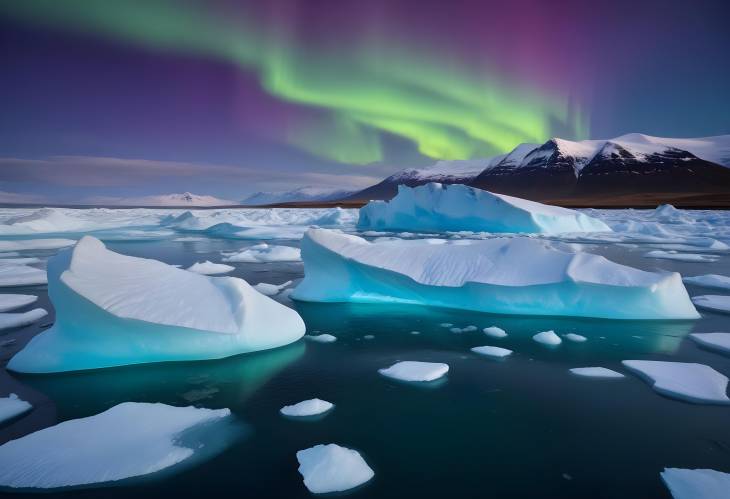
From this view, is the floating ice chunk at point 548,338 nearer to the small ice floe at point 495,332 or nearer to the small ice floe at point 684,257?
the small ice floe at point 495,332

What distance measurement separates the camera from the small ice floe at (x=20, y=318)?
16.0ft

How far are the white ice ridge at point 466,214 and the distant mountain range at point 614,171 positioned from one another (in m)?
71.2

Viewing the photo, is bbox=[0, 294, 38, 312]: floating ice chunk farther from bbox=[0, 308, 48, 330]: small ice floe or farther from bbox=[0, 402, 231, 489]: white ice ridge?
bbox=[0, 402, 231, 489]: white ice ridge

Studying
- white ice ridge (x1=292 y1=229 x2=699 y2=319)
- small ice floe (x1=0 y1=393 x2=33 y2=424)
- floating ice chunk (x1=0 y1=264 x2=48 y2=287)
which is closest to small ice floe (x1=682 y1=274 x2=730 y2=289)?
white ice ridge (x1=292 y1=229 x2=699 y2=319)

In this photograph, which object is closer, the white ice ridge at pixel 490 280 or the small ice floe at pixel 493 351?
the small ice floe at pixel 493 351

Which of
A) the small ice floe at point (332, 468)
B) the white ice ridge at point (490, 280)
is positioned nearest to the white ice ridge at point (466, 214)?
the white ice ridge at point (490, 280)

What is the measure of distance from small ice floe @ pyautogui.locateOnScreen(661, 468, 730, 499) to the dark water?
59 mm

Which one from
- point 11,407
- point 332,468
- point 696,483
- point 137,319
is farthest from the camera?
point 137,319

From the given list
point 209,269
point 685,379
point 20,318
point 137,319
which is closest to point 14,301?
point 20,318

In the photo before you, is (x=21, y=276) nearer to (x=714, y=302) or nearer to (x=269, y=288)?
(x=269, y=288)

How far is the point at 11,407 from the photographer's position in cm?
294

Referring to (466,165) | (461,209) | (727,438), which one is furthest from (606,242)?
(466,165)

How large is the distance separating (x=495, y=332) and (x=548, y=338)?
56 cm

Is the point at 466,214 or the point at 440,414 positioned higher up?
the point at 466,214
